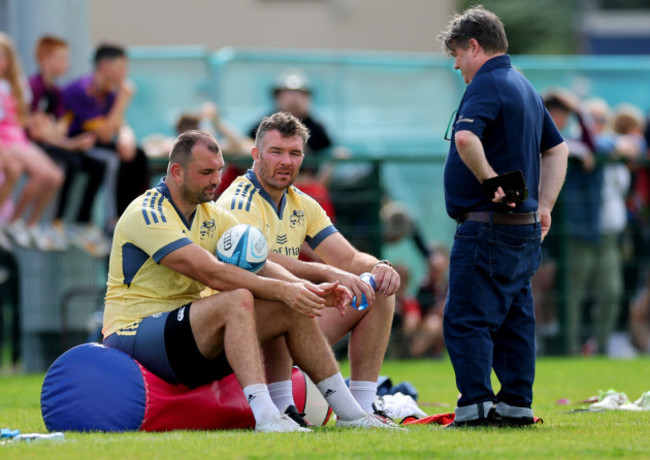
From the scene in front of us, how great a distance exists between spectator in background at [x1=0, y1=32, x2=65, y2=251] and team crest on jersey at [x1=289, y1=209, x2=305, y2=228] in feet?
18.4

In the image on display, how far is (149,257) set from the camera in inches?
281

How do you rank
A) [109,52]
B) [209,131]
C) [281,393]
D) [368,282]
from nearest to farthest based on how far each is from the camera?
[281,393] < [368,282] < [109,52] < [209,131]

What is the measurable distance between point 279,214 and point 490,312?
157 cm

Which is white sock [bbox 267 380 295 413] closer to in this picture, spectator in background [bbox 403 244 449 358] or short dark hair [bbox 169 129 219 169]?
short dark hair [bbox 169 129 219 169]

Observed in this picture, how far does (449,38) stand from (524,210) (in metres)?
1.12

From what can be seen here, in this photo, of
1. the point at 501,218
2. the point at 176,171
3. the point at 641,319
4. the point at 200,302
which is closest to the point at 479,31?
the point at 501,218

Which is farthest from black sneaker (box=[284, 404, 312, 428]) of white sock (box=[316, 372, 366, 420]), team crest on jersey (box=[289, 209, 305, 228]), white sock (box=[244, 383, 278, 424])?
team crest on jersey (box=[289, 209, 305, 228])

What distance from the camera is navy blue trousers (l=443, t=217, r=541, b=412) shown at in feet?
22.9

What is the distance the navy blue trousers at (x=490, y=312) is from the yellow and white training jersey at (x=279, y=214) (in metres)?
Answer: 1.17

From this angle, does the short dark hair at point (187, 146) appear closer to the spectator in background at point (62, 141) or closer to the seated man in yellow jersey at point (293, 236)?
the seated man in yellow jersey at point (293, 236)

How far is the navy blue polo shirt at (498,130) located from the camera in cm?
697

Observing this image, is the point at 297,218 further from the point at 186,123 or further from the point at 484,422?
the point at 186,123

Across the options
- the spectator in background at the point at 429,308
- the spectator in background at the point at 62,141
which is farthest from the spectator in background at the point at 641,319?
the spectator in background at the point at 62,141

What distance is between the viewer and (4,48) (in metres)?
12.5
